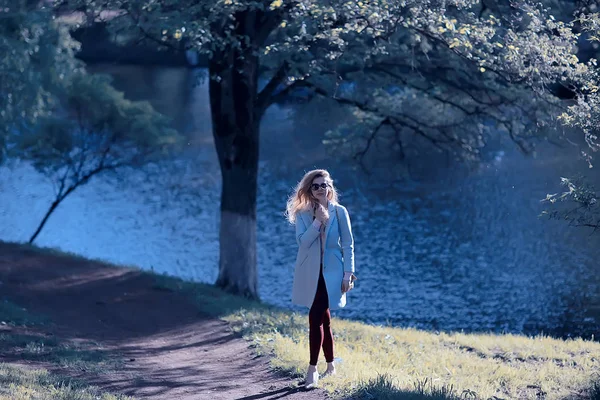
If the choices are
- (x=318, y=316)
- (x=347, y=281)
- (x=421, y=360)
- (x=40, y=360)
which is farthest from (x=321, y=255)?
(x=40, y=360)

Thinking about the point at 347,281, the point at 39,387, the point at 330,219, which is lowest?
the point at 39,387

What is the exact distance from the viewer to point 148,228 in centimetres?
2627

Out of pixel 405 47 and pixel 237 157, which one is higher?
pixel 405 47

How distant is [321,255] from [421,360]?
10.5 feet

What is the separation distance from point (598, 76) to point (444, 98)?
6898 mm

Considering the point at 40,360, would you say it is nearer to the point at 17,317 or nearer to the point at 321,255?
the point at 17,317

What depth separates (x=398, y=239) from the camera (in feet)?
78.8

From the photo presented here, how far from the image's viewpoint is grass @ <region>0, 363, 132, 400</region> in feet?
21.4

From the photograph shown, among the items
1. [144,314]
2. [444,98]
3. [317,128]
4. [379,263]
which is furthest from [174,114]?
[144,314]

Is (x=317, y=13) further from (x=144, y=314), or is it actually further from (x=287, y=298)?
(x=287, y=298)

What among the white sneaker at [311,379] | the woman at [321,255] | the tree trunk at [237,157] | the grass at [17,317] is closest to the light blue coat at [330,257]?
the woman at [321,255]

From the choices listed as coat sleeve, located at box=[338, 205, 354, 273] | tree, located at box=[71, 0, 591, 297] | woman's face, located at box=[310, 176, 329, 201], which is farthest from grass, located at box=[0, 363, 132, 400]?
tree, located at box=[71, 0, 591, 297]

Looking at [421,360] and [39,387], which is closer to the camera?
[39,387]

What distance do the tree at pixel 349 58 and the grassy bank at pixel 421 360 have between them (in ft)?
7.46
